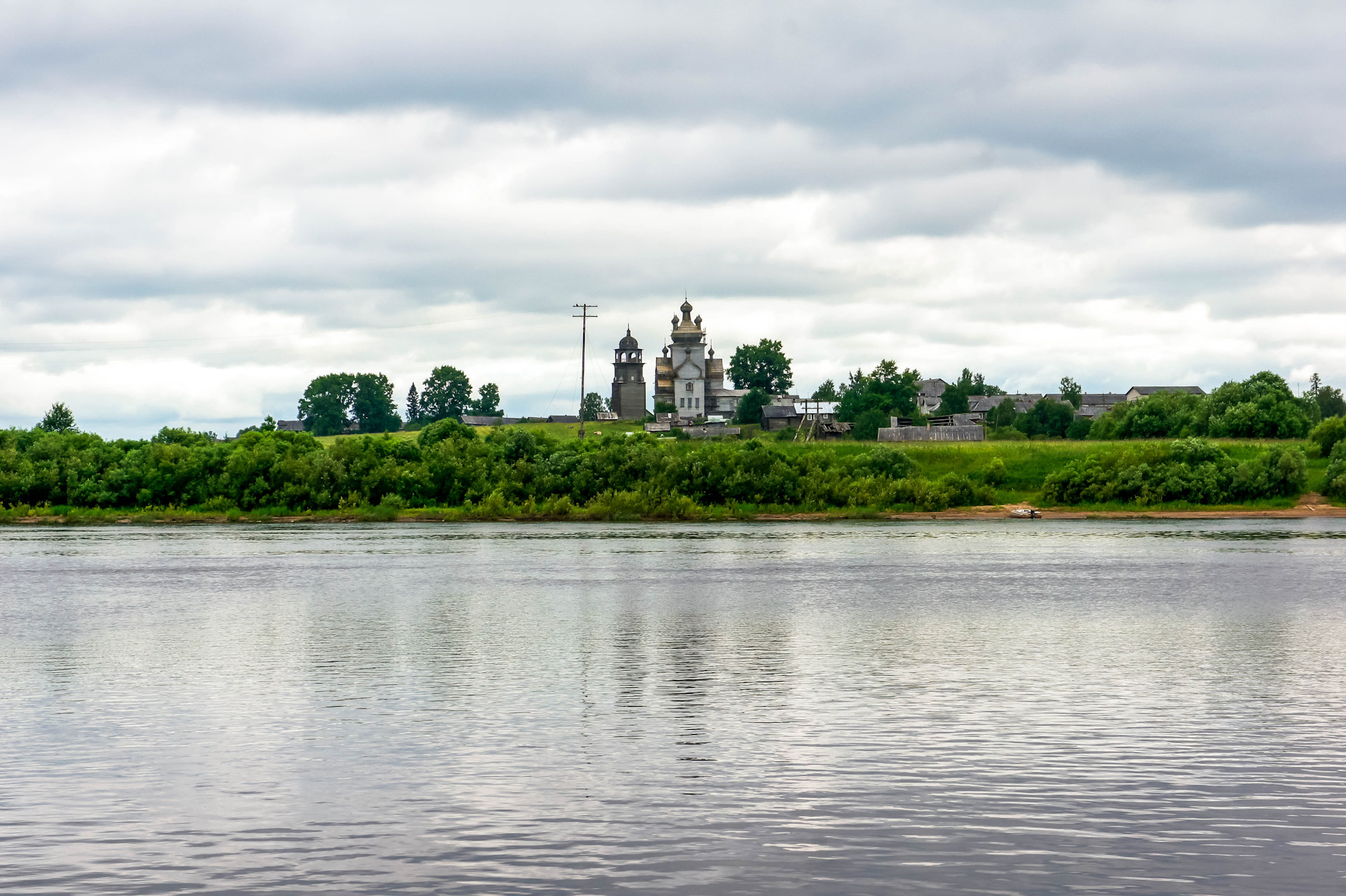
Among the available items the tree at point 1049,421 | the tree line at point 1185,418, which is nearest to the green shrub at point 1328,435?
the tree line at point 1185,418

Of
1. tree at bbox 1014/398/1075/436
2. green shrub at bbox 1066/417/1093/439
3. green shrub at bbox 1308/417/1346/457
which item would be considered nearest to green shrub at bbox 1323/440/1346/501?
green shrub at bbox 1308/417/1346/457

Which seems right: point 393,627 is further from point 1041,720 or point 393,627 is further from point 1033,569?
point 1033,569

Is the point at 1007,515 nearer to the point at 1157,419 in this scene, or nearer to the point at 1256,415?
the point at 1256,415

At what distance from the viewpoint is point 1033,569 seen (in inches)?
2731

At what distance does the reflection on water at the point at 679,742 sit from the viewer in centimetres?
1714

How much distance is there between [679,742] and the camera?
2519 cm

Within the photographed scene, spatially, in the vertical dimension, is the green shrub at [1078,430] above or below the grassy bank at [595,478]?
above

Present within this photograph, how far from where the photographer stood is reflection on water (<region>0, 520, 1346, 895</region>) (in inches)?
675

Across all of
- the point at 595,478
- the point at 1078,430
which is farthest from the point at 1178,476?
the point at 1078,430

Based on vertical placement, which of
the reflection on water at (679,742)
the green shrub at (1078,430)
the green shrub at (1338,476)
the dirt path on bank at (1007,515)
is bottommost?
the reflection on water at (679,742)

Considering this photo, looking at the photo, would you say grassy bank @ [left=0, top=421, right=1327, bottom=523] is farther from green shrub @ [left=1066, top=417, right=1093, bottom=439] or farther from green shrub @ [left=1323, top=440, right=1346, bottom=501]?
green shrub @ [left=1066, top=417, right=1093, bottom=439]

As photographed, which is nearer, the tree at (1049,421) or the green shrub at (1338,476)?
the green shrub at (1338,476)

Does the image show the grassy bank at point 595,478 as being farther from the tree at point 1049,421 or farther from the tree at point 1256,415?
the tree at point 1049,421

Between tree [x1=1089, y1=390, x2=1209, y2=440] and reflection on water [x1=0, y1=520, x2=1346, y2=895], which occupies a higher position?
tree [x1=1089, y1=390, x2=1209, y2=440]
